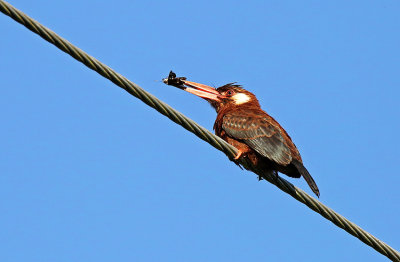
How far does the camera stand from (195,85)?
9539 mm

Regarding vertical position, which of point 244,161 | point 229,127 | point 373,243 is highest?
point 229,127

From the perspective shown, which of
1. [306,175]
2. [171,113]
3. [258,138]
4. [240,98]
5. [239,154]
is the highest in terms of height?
[240,98]

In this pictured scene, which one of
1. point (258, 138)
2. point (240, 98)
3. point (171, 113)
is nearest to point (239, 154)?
point (258, 138)

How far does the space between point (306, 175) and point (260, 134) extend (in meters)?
0.89

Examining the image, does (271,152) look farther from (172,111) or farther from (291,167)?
(172,111)

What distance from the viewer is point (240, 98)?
9477 mm

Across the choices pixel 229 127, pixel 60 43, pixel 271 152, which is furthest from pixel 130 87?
pixel 229 127

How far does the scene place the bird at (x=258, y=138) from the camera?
24.3 ft

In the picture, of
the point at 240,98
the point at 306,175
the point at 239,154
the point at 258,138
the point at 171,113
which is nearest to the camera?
the point at 171,113

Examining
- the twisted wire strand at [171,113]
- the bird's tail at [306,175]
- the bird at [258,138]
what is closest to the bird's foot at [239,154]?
the bird at [258,138]

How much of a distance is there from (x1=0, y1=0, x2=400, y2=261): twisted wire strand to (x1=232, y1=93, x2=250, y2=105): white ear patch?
124 inches

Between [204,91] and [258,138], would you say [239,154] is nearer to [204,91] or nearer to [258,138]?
[258,138]

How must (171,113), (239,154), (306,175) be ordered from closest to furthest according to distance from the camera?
(171,113) < (306,175) < (239,154)

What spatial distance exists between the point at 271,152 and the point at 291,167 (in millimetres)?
393
